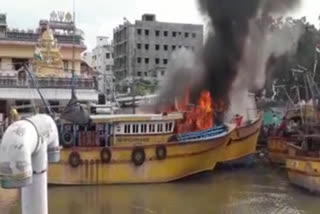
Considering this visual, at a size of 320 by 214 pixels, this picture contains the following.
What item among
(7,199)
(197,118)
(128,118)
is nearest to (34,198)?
(7,199)

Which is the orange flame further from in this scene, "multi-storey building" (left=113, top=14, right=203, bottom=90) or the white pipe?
"multi-storey building" (left=113, top=14, right=203, bottom=90)

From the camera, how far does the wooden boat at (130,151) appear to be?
74.6 feet

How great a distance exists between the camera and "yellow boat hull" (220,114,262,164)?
90.6ft

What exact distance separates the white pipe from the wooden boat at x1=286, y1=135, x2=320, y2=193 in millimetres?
14216

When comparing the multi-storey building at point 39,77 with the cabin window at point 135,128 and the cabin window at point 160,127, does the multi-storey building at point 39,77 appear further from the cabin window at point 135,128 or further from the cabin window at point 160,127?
the cabin window at point 160,127

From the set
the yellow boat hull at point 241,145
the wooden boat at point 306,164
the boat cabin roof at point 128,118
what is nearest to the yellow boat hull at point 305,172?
the wooden boat at point 306,164

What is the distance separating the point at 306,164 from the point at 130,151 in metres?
6.93

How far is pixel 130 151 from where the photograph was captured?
22.8 m

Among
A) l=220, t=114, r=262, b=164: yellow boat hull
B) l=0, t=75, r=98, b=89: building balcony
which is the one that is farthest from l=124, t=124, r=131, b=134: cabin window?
l=0, t=75, r=98, b=89: building balcony

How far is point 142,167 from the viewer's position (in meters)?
23.0

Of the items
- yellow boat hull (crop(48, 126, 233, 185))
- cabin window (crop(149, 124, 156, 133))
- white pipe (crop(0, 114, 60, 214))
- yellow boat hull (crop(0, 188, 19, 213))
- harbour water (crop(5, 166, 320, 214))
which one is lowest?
harbour water (crop(5, 166, 320, 214))

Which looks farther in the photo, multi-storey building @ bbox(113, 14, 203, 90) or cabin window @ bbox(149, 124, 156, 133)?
multi-storey building @ bbox(113, 14, 203, 90)

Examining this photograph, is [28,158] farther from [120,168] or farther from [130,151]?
[120,168]

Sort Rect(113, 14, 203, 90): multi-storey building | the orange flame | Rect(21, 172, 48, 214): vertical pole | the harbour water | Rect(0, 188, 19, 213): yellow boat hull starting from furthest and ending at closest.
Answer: Rect(113, 14, 203, 90): multi-storey building
the orange flame
the harbour water
Rect(0, 188, 19, 213): yellow boat hull
Rect(21, 172, 48, 214): vertical pole
